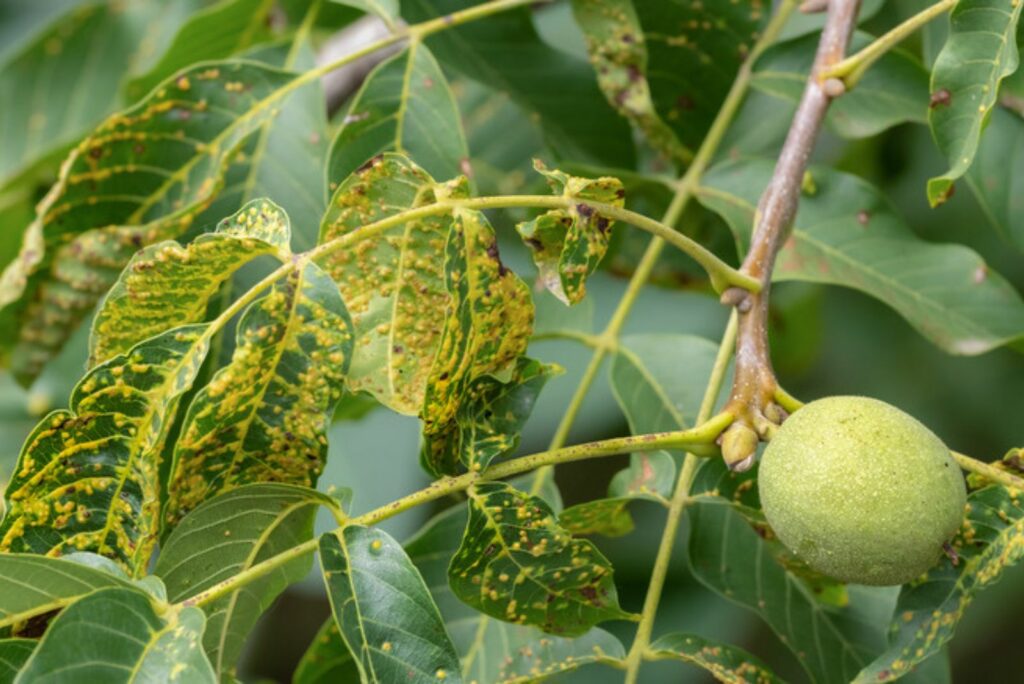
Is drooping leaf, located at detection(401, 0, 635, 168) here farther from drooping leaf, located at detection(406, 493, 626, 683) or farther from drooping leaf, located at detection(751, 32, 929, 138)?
drooping leaf, located at detection(406, 493, 626, 683)

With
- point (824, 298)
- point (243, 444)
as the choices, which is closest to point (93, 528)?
point (243, 444)

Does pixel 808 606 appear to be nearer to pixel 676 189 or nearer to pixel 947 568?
pixel 947 568

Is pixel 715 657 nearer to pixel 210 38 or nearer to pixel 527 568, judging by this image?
pixel 527 568

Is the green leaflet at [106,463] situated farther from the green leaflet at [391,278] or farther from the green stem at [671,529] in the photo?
→ the green stem at [671,529]

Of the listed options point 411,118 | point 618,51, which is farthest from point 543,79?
point 411,118

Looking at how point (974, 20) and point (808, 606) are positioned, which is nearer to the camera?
point (974, 20)
